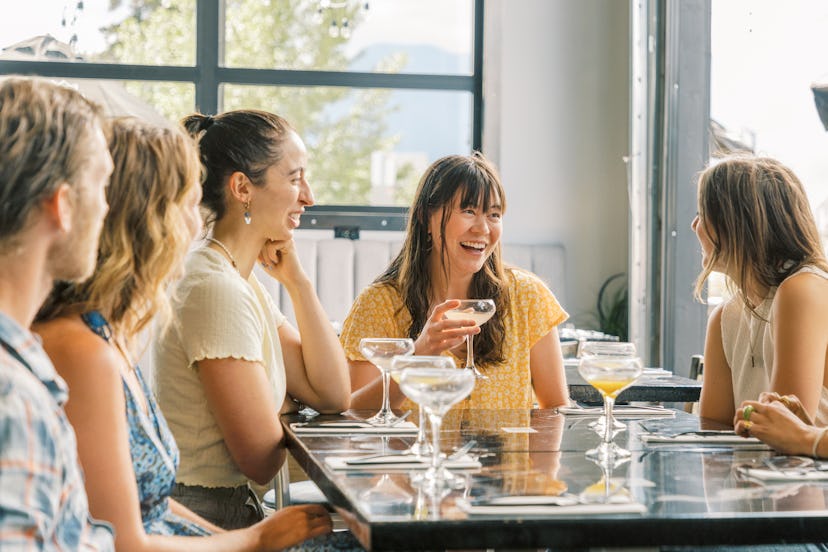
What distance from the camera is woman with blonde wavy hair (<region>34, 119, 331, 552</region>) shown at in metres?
1.40

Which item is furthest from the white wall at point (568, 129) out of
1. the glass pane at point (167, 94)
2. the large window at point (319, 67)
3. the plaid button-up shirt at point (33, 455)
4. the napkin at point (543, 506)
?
the plaid button-up shirt at point (33, 455)

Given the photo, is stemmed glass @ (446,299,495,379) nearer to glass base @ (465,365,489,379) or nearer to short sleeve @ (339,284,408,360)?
glass base @ (465,365,489,379)

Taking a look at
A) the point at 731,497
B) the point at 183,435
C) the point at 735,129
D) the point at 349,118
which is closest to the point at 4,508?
the point at 731,497

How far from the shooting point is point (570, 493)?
1.48 meters

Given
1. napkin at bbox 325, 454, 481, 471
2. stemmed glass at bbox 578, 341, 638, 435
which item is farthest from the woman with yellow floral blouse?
napkin at bbox 325, 454, 481, 471

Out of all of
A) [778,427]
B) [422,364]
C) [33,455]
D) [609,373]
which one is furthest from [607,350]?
[33,455]

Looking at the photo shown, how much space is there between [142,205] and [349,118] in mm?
4909

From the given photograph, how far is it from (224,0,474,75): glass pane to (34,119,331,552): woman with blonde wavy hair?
15.7ft

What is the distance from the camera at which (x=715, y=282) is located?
16.7 ft

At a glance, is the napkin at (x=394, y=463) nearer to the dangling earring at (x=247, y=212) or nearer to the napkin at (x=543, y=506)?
the napkin at (x=543, y=506)

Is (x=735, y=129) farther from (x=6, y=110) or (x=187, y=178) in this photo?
(x=6, y=110)

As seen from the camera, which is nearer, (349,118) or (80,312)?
(80,312)

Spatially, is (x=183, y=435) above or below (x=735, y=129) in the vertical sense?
below

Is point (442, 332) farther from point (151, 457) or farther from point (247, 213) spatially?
point (151, 457)
